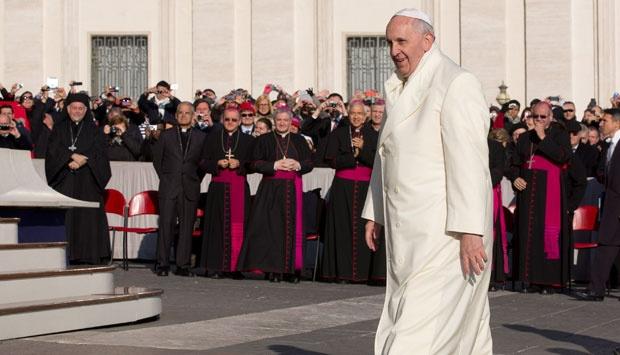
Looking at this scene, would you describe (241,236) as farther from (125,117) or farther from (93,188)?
(125,117)

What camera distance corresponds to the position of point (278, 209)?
18641mm

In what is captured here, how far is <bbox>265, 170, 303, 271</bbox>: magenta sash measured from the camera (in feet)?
61.1

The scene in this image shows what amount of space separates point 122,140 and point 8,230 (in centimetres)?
942

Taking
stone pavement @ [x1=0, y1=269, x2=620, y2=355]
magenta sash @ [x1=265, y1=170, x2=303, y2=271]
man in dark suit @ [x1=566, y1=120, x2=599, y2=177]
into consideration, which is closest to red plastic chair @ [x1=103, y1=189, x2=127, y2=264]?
stone pavement @ [x1=0, y1=269, x2=620, y2=355]

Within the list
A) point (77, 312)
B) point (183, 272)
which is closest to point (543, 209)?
point (183, 272)

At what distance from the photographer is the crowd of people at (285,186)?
58.0 feet

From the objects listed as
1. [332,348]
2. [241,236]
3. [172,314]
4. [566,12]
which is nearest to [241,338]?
[332,348]

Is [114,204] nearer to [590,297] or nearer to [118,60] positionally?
[590,297]

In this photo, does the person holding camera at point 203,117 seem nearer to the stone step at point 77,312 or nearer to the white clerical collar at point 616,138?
the white clerical collar at point 616,138

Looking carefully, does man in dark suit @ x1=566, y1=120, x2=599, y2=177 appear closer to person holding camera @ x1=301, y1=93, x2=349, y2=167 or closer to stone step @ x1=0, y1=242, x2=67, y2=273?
person holding camera @ x1=301, y1=93, x2=349, y2=167

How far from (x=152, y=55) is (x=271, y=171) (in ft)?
44.2

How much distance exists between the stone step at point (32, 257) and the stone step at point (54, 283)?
0.15 metres

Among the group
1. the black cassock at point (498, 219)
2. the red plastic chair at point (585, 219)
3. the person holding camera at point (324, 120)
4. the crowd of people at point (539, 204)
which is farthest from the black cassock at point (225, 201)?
the red plastic chair at point (585, 219)

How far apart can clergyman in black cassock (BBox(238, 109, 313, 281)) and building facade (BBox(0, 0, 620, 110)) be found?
11647 millimetres
